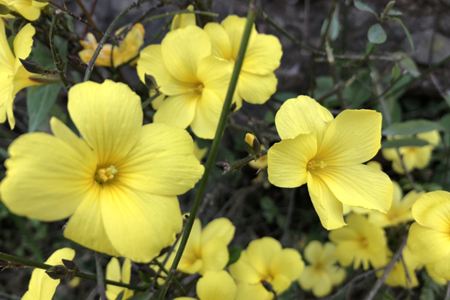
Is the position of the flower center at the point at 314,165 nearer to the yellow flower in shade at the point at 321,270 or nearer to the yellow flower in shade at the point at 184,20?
the yellow flower in shade at the point at 184,20

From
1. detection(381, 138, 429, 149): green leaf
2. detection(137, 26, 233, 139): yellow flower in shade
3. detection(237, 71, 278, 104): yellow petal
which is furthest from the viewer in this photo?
detection(381, 138, 429, 149): green leaf

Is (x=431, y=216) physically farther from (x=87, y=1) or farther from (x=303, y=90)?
(x=87, y=1)

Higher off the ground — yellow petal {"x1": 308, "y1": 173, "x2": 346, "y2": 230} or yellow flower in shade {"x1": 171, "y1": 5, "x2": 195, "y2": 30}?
yellow flower in shade {"x1": 171, "y1": 5, "x2": 195, "y2": 30}

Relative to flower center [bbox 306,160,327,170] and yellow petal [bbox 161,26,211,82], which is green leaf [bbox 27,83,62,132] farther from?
flower center [bbox 306,160,327,170]

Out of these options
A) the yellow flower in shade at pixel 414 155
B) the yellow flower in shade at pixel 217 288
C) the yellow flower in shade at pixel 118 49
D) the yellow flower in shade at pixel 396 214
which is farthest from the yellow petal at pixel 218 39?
the yellow flower in shade at pixel 414 155

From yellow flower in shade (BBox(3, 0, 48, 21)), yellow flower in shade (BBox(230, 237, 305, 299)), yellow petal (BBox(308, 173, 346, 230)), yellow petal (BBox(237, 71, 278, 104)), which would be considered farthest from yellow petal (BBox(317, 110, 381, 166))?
yellow flower in shade (BBox(3, 0, 48, 21))

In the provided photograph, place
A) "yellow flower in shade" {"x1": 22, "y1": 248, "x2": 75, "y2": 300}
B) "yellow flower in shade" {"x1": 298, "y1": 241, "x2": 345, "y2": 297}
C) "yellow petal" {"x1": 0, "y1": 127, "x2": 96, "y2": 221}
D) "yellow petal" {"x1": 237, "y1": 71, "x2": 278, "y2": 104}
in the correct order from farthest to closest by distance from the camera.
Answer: "yellow flower in shade" {"x1": 298, "y1": 241, "x2": 345, "y2": 297}, "yellow petal" {"x1": 237, "y1": 71, "x2": 278, "y2": 104}, "yellow flower in shade" {"x1": 22, "y1": 248, "x2": 75, "y2": 300}, "yellow petal" {"x1": 0, "y1": 127, "x2": 96, "y2": 221}
